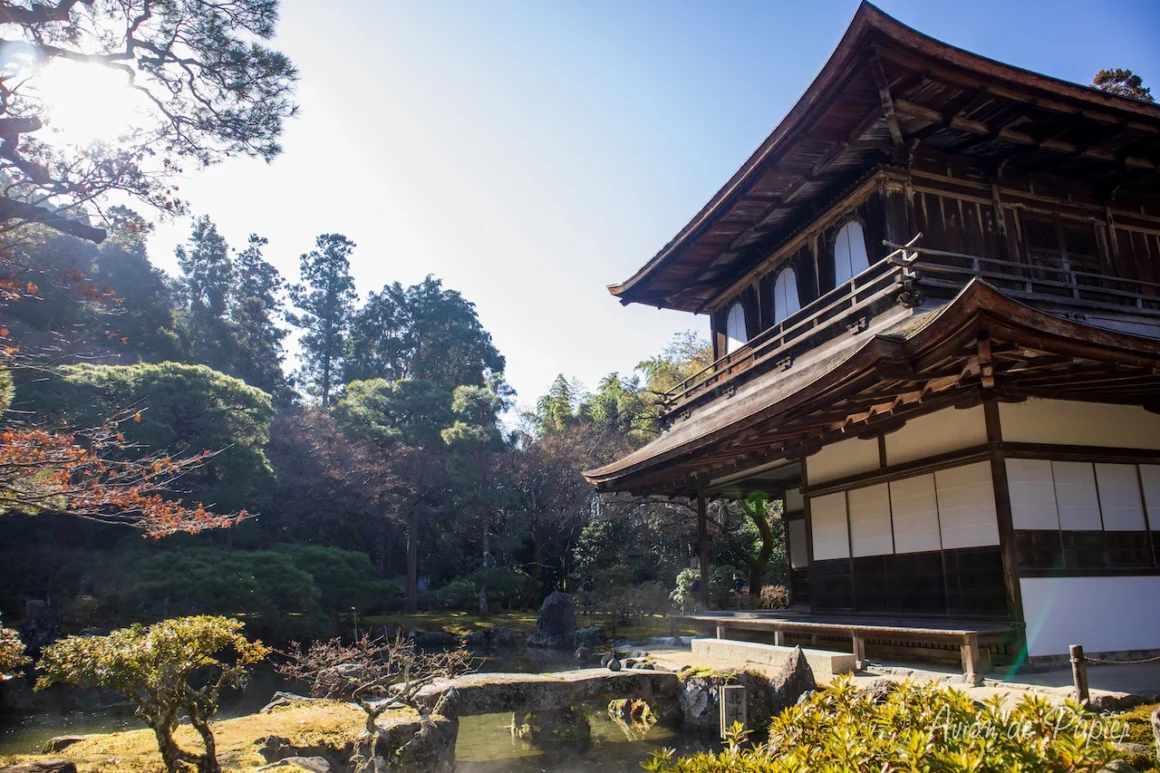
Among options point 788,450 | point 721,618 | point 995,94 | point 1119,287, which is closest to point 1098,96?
→ point 995,94

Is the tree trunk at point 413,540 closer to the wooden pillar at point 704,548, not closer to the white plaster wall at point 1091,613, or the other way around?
the wooden pillar at point 704,548

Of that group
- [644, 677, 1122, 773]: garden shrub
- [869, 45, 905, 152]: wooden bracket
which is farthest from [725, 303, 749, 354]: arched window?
[644, 677, 1122, 773]: garden shrub

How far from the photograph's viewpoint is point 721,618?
1054 centimetres

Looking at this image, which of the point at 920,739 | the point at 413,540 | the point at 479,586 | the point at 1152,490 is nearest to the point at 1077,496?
the point at 1152,490

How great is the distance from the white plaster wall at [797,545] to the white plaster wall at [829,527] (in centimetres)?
252

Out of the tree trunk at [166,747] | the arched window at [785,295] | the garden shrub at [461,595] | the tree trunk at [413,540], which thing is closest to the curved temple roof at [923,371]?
the arched window at [785,295]

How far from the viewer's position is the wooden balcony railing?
8.20 meters

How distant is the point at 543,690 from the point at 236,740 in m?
3.20

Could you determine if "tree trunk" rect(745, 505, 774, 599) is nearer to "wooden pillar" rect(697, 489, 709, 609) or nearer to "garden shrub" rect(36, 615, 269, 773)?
"wooden pillar" rect(697, 489, 709, 609)

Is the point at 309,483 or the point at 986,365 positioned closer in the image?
the point at 986,365

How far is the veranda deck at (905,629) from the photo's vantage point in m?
6.44

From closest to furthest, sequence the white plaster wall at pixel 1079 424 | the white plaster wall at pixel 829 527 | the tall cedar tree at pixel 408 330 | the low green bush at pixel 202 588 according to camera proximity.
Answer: the white plaster wall at pixel 1079 424 < the white plaster wall at pixel 829 527 < the low green bush at pixel 202 588 < the tall cedar tree at pixel 408 330

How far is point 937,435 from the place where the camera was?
8203mm

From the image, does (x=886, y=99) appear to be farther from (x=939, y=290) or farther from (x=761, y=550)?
(x=761, y=550)
